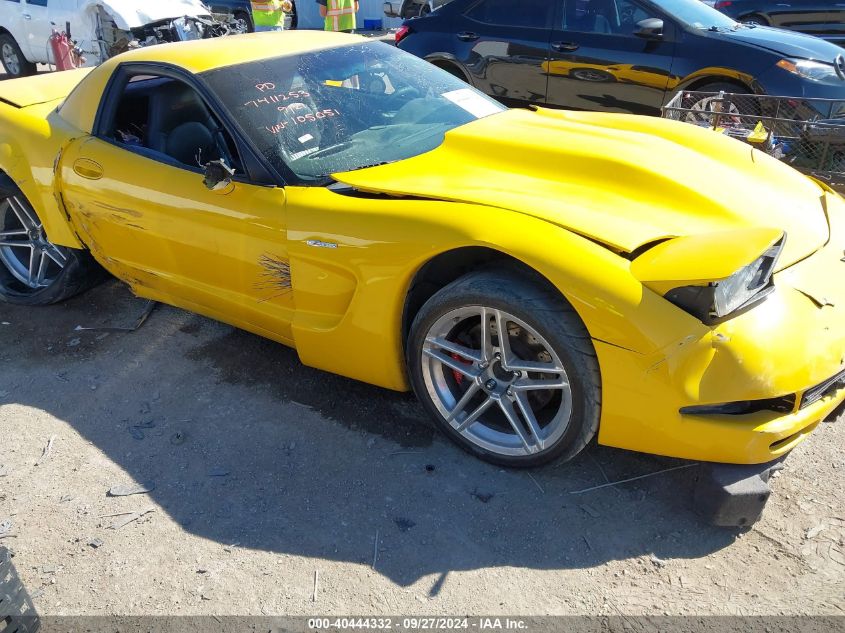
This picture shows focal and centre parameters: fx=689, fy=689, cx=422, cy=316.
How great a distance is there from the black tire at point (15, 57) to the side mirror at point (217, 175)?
983 centimetres

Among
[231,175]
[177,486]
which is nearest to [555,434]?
[177,486]

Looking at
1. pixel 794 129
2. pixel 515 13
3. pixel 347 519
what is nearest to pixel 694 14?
pixel 515 13

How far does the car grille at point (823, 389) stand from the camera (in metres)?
2.24

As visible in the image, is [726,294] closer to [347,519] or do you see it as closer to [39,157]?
[347,519]

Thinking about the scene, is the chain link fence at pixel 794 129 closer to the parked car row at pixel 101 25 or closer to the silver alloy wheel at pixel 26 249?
the silver alloy wheel at pixel 26 249

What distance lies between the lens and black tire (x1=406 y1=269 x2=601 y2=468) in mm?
2268

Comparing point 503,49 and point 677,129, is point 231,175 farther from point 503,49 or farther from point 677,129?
point 503,49

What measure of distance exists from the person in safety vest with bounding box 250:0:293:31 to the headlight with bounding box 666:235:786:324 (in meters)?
8.75

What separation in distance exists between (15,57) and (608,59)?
30.7 feet

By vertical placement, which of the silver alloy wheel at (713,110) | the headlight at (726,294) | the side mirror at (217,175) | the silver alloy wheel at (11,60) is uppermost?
the side mirror at (217,175)

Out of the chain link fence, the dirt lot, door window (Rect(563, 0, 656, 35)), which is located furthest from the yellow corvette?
door window (Rect(563, 0, 656, 35))

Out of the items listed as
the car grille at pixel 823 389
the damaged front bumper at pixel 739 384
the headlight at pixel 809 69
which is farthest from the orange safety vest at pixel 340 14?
the car grille at pixel 823 389

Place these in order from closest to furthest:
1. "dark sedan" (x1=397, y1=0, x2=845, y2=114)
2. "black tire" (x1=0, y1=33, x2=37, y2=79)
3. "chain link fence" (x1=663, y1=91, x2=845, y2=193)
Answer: "chain link fence" (x1=663, y1=91, x2=845, y2=193) < "dark sedan" (x1=397, y1=0, x2=845, y2=114) < "black tire" (x1=0, y1=33, x2=37, y2=79)

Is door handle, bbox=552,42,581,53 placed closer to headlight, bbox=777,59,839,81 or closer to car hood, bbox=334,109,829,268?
headlight, bbox=777,59,839,81
